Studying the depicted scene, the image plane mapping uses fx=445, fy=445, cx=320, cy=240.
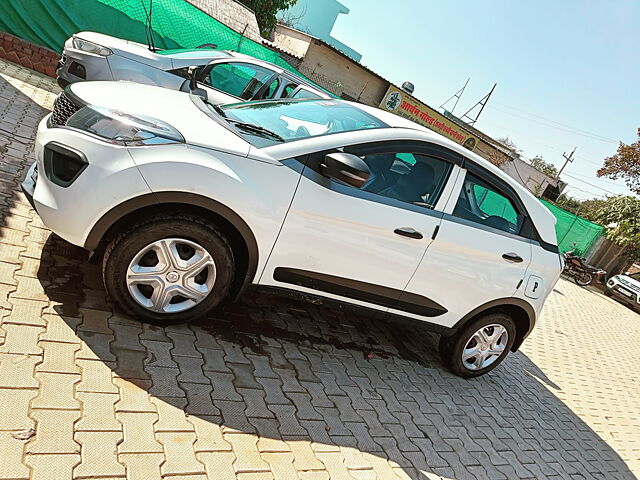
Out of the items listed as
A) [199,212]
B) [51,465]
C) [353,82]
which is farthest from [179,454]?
[353,82]

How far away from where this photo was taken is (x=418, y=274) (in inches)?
137

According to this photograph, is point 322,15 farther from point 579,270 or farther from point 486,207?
point 486,207

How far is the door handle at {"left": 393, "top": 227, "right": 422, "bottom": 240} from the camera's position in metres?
3.23

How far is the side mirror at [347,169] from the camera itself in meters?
2.76

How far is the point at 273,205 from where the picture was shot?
9.31 feet

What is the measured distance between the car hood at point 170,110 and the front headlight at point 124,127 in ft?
0.19

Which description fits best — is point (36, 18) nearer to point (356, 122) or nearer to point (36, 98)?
point (36, 98)

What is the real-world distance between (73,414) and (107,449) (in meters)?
0.25

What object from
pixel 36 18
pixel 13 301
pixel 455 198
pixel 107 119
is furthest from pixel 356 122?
pixel 36 18

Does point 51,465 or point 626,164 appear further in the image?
point 626,164

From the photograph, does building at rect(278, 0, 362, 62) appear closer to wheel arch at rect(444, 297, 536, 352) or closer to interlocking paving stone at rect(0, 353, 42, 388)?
wheel arch at rect(444, 297, 536, 352)

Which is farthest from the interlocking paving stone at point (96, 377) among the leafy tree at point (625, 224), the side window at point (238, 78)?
the leafy tree at point (625, 224)

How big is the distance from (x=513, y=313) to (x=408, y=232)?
1.73 m

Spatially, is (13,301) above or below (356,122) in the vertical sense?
below
